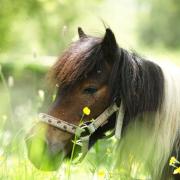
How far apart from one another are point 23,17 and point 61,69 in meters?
7.71

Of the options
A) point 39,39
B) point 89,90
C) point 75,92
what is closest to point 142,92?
point 89,90

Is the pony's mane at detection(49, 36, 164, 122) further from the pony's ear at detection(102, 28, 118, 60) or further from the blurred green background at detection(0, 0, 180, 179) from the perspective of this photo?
the blurred green background at detection(0, 0, 180, 179)

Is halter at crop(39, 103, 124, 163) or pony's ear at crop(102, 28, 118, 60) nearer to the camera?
halter at crop(39, 103, 124, 163)

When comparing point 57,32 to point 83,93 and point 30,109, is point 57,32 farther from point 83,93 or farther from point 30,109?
point 83,93

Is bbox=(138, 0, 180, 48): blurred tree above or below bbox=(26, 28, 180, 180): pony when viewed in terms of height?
above

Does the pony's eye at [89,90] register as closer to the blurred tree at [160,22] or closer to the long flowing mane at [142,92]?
the long flowing mane at [142,92]

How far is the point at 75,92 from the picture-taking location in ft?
17.1

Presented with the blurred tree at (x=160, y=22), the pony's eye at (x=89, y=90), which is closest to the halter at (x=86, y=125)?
the pony's eye at (x=89, y=90)

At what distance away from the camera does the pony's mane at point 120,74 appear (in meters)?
5.26

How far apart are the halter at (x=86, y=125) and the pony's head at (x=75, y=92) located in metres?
0.03

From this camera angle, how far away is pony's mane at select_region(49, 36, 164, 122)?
5.26 m

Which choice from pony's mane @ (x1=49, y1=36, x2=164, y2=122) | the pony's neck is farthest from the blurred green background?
the pony's neck

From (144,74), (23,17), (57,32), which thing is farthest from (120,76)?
(57,32)

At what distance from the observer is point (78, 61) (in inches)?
207
